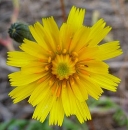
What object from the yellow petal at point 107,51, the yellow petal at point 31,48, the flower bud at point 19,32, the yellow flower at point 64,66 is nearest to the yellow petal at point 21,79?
the yellow flower at point 64,66

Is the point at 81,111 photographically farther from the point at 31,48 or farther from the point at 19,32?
the point at 19,32

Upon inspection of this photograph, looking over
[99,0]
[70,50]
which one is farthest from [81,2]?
[70,50]

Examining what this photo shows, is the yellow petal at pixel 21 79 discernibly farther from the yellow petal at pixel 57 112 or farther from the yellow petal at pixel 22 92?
the yellow petal at pixel 57 112

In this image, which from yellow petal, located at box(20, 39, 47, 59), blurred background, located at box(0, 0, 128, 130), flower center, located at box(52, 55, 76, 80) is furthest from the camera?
blurred background, located at box(0, 0, 128, 130)

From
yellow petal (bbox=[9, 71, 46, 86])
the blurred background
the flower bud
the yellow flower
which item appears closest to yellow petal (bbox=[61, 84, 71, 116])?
the yellow flower

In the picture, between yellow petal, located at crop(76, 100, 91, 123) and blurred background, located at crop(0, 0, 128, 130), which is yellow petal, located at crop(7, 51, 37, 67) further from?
blurred background, located at crop(0, 0, 128, 130)

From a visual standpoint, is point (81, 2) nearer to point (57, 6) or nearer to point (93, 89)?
point (57, 6)

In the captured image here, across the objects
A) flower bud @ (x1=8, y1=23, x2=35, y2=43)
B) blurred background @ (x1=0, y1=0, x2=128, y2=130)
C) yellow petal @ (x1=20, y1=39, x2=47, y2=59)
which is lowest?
blurred background @ (x1=0, y1=0, x2=128, y2=130)
